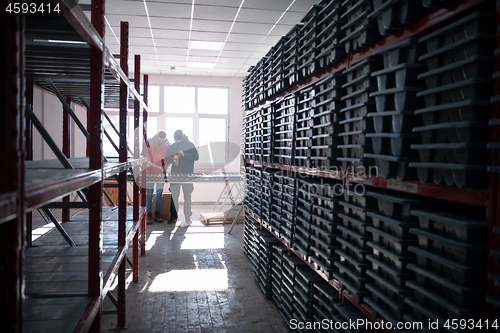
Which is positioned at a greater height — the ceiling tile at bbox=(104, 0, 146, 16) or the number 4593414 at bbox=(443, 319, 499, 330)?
the ceiling tile at bbox=(104, 0, 146, 16)

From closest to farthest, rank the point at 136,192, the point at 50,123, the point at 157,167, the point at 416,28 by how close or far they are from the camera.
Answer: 1. the point at 416,28
2. the point at 136,192
3. the point at 157,167
4. the point at 50,123

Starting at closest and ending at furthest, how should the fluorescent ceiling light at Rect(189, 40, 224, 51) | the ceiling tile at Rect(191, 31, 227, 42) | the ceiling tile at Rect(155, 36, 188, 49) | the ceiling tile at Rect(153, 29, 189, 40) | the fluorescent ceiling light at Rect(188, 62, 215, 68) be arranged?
the ceiling tile at Rect(153, 29, 189, 40) < the ceiling tile at Rect(191, 31, 227, 42) < the ceiling tile at Rect(155, 36, 188, 49) < the fluorescent ceiling light at Rect(189, 40, 224, 51) < the fluorescent ceiling light at Rect(188, 62, 215, 68)

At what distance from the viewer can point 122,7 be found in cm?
509

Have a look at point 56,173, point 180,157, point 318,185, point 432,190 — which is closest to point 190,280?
point 318,185

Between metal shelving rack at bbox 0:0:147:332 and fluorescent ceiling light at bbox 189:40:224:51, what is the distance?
3683mm

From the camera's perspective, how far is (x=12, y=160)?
83cm

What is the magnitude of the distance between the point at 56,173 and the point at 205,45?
6062 millimetres

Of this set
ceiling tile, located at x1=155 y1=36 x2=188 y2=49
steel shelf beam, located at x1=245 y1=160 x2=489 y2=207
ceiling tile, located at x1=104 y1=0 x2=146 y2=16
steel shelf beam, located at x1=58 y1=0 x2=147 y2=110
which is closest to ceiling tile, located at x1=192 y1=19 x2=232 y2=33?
ceiling tile, located at x1=155 y1=36 x2=188 y2=49

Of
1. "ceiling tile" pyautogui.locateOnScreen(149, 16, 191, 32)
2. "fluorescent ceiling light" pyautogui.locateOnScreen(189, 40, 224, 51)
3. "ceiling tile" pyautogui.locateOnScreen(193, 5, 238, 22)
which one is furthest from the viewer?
"fluorescent ceiling light" pyautogui.locateOnScreen(189, 40, 224, 51)

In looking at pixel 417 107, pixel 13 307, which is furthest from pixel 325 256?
pixel 13 307

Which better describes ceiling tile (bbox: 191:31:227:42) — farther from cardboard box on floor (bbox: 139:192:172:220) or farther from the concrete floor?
the concrete floor

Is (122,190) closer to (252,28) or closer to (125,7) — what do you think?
(125,7)

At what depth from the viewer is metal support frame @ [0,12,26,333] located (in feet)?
2.62

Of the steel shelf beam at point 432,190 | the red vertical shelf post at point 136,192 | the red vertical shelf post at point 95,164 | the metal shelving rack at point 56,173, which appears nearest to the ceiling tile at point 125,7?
the red vertical shelf post at point 136,192
